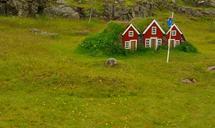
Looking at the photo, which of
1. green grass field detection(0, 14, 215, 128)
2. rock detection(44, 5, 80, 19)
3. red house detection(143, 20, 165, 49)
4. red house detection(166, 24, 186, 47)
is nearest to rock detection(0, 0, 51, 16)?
rock detection(44, 5, 80, 19)

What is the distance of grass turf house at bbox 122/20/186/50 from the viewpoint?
73.3 m

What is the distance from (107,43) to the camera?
7138cm

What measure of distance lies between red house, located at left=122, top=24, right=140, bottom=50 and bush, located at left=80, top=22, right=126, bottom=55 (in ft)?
3.24

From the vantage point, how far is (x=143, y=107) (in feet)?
157

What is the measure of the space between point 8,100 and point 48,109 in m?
4.59

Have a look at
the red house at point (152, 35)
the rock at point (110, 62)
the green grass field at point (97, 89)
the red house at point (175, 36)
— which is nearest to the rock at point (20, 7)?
the green grass field at point (97, 89)

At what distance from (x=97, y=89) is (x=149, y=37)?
82.4 feet

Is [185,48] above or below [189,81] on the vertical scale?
above

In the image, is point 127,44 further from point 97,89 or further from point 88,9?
point 88,9

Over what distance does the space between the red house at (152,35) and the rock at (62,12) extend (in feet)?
117

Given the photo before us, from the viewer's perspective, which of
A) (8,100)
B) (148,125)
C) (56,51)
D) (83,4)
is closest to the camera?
(148,125)

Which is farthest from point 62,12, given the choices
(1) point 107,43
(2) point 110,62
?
(2) point 110,62

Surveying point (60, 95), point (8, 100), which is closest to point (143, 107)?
point (60, 95)

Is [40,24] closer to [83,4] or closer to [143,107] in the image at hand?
[83,4]
